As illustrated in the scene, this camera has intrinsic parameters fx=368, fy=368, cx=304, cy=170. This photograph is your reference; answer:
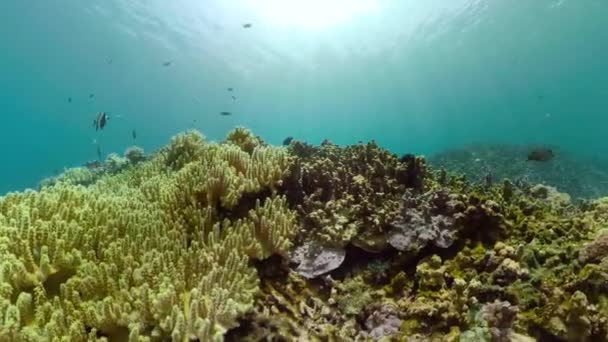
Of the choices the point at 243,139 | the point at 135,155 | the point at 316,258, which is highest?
the point at 135,155

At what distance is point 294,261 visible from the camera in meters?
4.01

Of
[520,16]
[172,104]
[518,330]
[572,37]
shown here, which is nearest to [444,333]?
[518,330]

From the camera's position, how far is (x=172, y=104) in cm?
10362

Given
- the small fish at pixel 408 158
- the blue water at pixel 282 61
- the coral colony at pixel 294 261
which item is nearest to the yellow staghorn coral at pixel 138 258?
the coral colony at pixel 294 261

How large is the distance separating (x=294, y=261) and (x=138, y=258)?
5.19ft

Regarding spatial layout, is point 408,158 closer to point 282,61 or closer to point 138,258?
point 138,258

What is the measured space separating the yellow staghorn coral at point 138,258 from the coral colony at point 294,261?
13 millimetres

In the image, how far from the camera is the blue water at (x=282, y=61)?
37625mm

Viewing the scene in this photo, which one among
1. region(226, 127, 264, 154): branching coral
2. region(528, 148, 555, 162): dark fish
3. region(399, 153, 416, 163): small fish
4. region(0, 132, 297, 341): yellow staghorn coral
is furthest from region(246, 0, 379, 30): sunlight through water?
region(0, 132, 297, 341): yellow staghorn coral

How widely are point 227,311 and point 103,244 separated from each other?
1.37 metres

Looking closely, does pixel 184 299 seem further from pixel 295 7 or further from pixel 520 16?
pixel 520 16

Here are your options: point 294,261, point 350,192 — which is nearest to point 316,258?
point 294,261

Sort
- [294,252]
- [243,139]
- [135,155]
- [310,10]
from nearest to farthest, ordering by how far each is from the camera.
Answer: [294,252] < [243,139] < [135,155] < [310,10]

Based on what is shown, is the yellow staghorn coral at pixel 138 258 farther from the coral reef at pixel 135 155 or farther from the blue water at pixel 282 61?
the blue water at pixel 282 61
